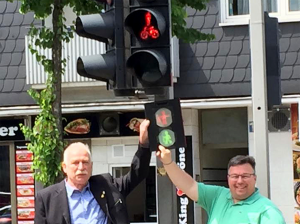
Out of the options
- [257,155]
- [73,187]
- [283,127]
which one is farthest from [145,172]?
[283,127]

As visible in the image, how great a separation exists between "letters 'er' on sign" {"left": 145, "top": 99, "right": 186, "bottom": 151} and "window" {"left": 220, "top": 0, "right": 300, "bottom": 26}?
10535mm

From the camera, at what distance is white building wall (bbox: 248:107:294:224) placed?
626 inches

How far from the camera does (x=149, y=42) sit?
6184 mm

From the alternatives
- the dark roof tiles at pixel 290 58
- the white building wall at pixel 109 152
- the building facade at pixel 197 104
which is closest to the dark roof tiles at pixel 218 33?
the building facade at pixel 197 104

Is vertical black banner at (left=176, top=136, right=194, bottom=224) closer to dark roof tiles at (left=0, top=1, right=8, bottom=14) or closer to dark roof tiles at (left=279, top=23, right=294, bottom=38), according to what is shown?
dark roof tiles at (left=279, top=23, right=294, bottom=38)

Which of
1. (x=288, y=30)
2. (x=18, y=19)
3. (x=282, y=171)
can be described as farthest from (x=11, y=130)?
(x=288, y=30)

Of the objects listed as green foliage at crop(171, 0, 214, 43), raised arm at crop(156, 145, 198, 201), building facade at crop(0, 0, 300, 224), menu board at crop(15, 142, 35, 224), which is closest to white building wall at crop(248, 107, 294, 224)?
building facade at crop(0, 0, 300, 224)

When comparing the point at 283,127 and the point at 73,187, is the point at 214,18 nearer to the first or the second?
the point at 283,127

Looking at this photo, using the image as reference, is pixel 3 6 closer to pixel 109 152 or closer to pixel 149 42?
pixel 109 152

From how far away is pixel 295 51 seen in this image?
15781 mm

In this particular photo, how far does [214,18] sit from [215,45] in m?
0.58

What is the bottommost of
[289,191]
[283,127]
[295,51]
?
[289,191]

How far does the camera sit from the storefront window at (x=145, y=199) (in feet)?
55.7

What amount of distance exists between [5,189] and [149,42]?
12022mm
